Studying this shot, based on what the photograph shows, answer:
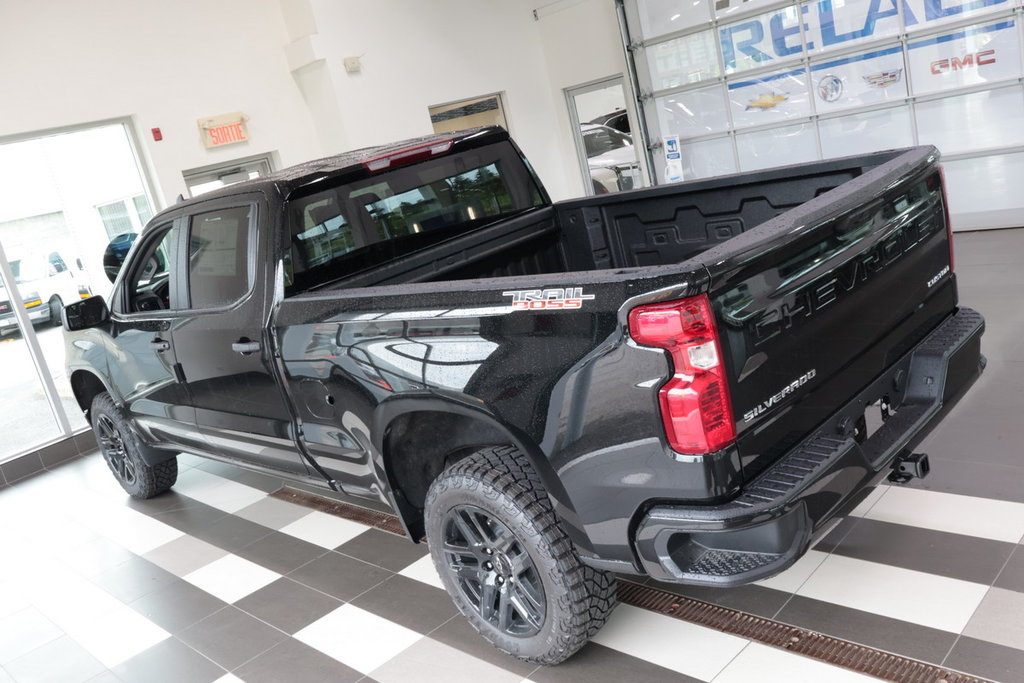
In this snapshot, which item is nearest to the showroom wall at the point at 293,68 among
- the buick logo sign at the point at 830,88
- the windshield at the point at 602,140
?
the windshield at the point at 602,140

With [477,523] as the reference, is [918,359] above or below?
above

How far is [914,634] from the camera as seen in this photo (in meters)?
2.41

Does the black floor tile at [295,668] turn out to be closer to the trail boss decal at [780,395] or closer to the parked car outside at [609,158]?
the trail boss decal at [780,395]

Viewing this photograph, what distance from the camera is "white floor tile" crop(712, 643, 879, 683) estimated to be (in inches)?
90.8

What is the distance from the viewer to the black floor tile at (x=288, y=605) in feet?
10.9

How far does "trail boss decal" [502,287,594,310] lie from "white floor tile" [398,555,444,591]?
1566 millimetres

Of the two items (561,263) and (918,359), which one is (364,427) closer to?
(561,263)

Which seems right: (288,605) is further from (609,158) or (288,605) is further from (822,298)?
(609,158)

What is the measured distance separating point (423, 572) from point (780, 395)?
75.2 inches

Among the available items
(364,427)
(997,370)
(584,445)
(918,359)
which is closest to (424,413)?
(364,427)

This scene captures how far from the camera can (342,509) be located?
4.35m

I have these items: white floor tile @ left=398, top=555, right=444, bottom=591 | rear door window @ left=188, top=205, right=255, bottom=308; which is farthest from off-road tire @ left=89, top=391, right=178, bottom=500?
white floor tile @ left=398, top=555, right=444, bottom=591

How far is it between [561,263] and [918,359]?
1.57 meters

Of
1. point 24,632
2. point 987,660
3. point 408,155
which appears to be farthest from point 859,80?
point 24,632
